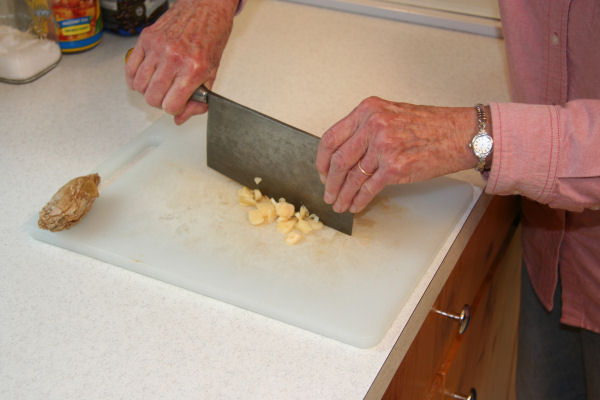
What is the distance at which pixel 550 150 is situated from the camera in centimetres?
79

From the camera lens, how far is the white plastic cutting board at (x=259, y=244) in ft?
2.68

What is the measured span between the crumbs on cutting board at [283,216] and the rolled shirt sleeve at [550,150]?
26 centimetres

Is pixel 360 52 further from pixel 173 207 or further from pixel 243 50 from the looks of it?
pixel 173 207

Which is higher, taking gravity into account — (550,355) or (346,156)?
(346,156)

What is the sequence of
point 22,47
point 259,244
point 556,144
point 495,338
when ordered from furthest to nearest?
point 495,338 < point 22,47 < point 259,244 < point 556,144

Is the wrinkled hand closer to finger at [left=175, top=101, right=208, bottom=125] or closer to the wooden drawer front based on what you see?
finger at [left=175, top=101, right=208, bottom=125]

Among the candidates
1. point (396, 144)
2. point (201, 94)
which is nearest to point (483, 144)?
point (396, 144)

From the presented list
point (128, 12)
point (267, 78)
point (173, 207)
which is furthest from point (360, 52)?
point (173, 207)

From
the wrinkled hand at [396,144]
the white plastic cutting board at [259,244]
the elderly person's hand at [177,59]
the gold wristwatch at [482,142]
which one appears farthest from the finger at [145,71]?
the gold wristwatch at [482,142]

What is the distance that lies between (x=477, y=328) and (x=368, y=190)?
55 centimetres

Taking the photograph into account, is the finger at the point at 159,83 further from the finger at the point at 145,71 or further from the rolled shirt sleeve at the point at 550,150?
the rolled shirt sleeve at the point at 550,150

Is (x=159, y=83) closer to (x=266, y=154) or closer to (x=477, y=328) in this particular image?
(x=266, y=154)

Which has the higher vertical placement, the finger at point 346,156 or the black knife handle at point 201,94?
the black knife handle at point 201,94

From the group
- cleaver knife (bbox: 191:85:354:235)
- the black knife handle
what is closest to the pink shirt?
cleaver knife (bbox: 191:85:354:235)
